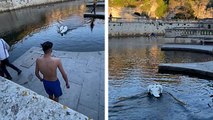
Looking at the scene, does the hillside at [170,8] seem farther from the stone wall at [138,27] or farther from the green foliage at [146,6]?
the stone wall at [138,27]

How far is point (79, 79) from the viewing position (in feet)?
2.23

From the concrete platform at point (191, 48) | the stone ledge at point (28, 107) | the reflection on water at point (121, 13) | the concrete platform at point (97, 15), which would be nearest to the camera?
the stone ledge at point (28, 107)

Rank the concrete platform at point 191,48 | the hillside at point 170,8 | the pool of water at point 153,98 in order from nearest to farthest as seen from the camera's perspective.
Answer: the pool of water at point 153,98
the concrete platform at point 191,48
the hillside at point 170,8

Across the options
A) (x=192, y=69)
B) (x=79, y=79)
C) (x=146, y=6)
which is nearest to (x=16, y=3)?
(x=79, y=79)

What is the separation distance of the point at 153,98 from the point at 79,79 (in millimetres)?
3540

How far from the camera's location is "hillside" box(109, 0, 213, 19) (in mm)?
9805

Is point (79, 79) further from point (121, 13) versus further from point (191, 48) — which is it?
point (121, 13)

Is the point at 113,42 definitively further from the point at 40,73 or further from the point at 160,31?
the point at 40,73

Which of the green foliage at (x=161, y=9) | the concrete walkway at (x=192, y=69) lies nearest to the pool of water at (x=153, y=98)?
the concrete walkway at (x=192, y=69)

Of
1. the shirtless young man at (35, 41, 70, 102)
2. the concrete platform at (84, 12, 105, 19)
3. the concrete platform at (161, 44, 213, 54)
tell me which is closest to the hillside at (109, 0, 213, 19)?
the concrete platform at (161, 44, 213, 54)

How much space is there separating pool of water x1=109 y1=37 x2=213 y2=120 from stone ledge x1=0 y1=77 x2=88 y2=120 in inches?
118

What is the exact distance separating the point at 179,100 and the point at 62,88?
3722 millimetres

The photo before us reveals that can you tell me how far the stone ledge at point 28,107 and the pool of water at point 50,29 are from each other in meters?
0.07

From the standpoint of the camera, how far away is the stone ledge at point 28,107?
576 mm
